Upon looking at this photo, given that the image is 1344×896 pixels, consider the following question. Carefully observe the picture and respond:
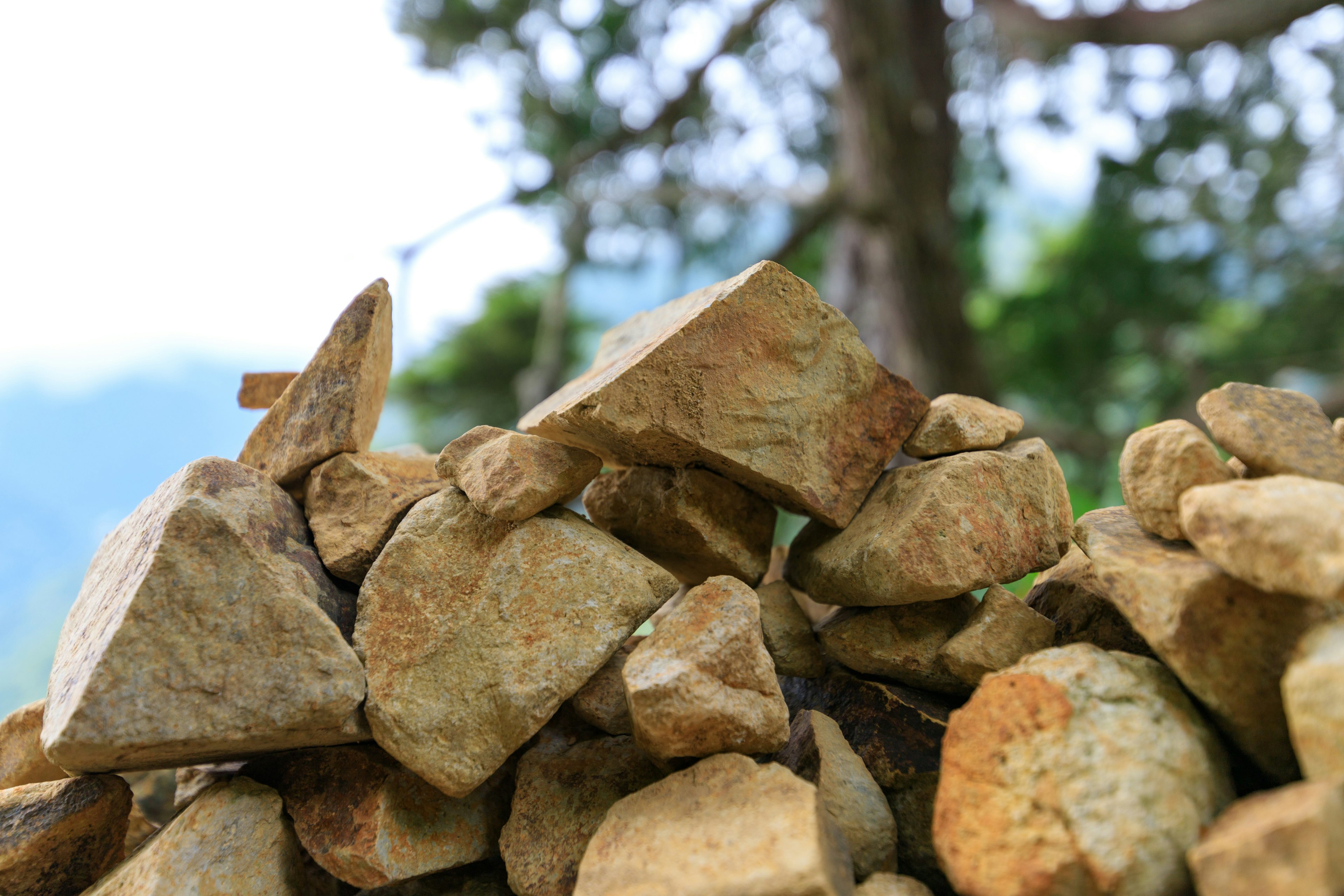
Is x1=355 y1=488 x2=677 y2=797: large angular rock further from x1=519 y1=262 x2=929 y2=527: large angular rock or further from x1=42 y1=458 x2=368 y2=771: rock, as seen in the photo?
x1=519 y1=262 x2=929 y2=527: large angular rock

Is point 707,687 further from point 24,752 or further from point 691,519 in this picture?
point 24,752

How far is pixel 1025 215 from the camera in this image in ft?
24.7

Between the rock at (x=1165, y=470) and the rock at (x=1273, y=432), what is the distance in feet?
0.08

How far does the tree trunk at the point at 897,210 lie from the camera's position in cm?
341

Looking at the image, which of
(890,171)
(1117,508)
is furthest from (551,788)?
(890,171)

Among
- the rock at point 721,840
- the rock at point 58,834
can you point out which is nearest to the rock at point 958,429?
the rock at point 721,840

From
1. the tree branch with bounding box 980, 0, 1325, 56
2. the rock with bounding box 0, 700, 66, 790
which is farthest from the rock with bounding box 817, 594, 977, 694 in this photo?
the tree branch with bounding box 980, 0, 1325, 56

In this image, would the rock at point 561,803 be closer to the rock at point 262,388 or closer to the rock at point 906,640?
the rock at point 906,640

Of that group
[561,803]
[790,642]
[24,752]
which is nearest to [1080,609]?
[790,642]

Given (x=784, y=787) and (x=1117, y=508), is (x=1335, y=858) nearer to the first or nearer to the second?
(x=784, y=787)

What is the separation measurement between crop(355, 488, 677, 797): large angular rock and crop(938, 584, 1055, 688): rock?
39 cm

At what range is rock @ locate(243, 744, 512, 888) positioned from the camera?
101cm

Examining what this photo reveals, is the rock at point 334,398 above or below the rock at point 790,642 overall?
above

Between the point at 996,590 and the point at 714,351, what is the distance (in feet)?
1.70
